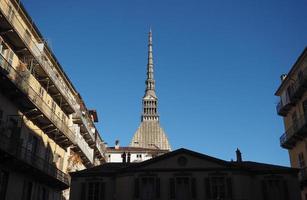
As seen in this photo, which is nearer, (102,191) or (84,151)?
(102,191)

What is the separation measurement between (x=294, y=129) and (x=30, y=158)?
25.3 m

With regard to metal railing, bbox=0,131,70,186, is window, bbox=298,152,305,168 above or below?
above

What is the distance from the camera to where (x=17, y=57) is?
1182 inches

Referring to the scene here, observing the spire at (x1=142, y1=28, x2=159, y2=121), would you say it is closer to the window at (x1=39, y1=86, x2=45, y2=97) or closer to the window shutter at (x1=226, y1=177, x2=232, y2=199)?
the window at (x1=39, y1=86, x2=45, y2=97)

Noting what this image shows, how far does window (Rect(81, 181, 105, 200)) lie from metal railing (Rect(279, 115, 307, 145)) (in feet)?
63.5

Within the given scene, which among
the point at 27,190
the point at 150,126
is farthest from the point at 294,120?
the point at 150,126

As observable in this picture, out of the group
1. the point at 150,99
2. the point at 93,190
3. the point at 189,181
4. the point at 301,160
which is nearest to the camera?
the point at 189,181

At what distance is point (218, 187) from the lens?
33.5m

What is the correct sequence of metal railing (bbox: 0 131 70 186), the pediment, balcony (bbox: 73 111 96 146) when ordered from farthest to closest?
balcony (bbox: 73 111 96 146) → the pediment → metal railing (bbox: 0 131 70 186)

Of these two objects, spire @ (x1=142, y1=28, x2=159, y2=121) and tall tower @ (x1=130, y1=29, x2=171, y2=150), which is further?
spire @ (x1=142, y1=28, x2=159, y2=121)

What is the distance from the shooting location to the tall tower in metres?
113

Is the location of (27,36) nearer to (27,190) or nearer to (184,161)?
(27,190)

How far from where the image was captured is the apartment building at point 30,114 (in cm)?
2730

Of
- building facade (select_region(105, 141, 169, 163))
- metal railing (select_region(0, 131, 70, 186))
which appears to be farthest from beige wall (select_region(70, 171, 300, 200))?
building facade (select_region(105, 141, 169, 163))
